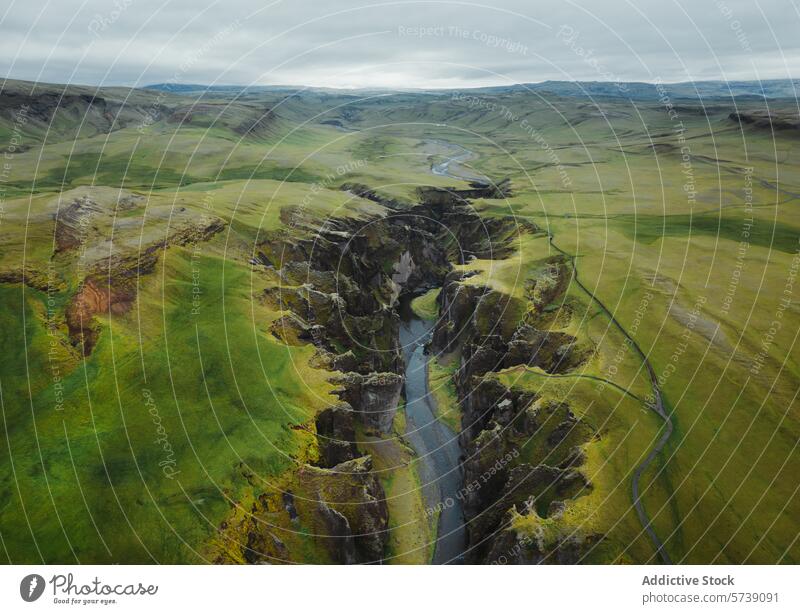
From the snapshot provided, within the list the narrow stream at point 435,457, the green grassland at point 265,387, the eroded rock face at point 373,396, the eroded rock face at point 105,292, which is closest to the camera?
the green grassland at point 265,387

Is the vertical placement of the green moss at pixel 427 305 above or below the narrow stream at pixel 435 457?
above

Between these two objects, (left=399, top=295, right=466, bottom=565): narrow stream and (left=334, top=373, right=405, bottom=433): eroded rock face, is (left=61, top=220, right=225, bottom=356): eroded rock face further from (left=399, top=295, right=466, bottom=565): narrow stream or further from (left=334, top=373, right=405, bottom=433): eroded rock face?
(left=399, top=295, right=466, bottom=565): narrow stream

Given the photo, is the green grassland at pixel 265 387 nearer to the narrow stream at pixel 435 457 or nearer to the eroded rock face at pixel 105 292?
the eroded rock face at pixel 105 292

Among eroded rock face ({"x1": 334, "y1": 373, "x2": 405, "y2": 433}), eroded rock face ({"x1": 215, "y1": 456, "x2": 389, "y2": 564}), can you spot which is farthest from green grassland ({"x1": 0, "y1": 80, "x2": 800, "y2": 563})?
eroded rock face ({"x1": 334, "y1": 373, "x2": 405, "y2": 433})

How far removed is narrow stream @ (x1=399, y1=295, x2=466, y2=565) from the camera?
47.0 metres

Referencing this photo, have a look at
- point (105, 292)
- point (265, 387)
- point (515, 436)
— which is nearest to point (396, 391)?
point (515, 436)

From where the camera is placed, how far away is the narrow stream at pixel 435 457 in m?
47.0

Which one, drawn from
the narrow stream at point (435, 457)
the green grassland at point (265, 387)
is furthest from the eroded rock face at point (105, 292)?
the narrow stream at point (435, 457)

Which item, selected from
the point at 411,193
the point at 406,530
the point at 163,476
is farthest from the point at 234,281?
the point at 411,193

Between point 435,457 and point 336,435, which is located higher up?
point 336,435

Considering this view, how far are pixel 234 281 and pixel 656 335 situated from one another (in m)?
47.8

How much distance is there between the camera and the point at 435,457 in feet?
189

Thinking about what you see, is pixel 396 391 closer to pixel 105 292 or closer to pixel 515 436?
pixel 515 436

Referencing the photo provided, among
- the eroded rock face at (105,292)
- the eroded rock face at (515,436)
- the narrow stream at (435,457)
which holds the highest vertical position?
the eroded rock face at (105,292)
